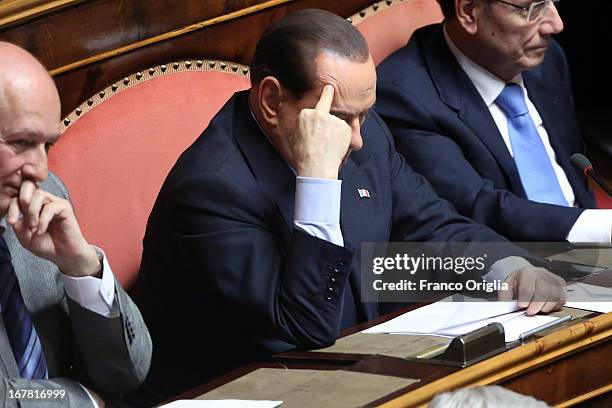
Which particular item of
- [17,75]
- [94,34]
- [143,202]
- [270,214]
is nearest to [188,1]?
[94,34]

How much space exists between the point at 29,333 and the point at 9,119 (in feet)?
0.92

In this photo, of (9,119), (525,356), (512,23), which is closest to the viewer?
(9,119)

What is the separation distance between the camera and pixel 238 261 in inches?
78.2

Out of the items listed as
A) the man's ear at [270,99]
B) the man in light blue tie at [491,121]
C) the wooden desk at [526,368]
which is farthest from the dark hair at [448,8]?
the wooden desk at [526,368]

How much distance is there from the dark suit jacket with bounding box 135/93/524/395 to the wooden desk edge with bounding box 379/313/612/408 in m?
0.27

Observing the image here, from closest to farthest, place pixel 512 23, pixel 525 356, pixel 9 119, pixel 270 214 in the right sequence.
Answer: pixel 9 119 < pixel 525 356 < pixel 270 214 < pixel 512 23

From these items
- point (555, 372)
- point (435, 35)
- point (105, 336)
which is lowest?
point (555, 372)

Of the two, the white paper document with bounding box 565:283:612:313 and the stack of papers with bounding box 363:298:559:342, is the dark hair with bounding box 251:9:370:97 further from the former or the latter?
the white paper document with bounding box 565:283:612:313

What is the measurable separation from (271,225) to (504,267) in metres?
0.41

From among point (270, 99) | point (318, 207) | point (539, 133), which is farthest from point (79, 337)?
point (539, 133)

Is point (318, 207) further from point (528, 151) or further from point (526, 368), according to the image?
point (528, 151)

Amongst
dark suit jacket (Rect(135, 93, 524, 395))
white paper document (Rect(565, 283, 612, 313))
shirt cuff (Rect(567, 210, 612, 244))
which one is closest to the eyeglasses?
shirt cuff (Rect(567, 210, 612, 244))

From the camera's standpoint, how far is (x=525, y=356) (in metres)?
1.77

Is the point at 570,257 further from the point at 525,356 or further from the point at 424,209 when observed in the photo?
the point at 525,356
